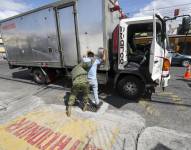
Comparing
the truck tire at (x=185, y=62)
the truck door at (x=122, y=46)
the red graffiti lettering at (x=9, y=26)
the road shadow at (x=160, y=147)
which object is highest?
the red graffiti lettering at (x=9, y=26)

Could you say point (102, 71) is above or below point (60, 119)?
above

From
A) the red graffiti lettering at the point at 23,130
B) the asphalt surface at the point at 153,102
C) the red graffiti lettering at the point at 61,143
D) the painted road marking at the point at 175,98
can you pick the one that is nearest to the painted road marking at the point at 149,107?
the asphalt surface at the point at 153,102

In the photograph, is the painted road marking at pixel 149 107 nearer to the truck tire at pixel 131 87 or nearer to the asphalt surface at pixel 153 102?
the asphalt surface at pixel 153 102

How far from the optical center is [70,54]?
6590mm

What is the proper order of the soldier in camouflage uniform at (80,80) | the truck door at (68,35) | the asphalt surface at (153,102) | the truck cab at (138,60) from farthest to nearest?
the truck door at (68,35), the truck cab at (138,60), the soldier in camouflage uniform at (80,80), the asphalt surface at (153,102)

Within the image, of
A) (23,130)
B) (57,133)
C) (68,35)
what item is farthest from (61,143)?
(68,35)

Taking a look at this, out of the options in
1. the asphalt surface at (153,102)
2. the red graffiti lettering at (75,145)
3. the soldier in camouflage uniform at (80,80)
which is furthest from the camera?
the soldier in camouflage uniform at (80,80)

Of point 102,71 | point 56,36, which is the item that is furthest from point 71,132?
point 56,36

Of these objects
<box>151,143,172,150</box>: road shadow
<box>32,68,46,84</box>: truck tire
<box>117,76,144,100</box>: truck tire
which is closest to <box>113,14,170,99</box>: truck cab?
<box>117,76,144,100</box>: truck tire

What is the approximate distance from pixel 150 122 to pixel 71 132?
208cm

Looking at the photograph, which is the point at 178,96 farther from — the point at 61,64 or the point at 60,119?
the point at 61,64

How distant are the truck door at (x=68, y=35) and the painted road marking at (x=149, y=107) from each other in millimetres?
2945

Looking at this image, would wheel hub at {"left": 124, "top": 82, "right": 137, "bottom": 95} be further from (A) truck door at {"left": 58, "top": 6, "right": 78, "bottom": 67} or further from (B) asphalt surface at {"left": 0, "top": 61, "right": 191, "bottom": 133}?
(A) truck door at {"left": 58, "top": 6, "right": 78, "bottom": 67}

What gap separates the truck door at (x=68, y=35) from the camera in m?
6.16
